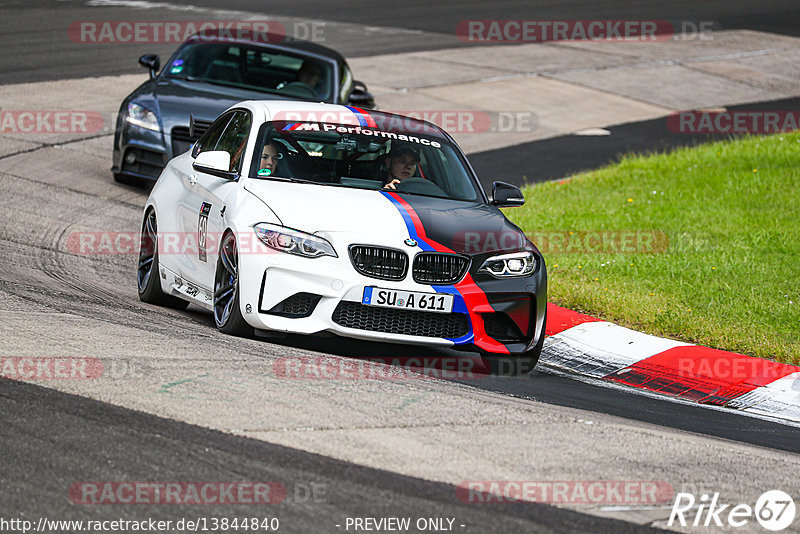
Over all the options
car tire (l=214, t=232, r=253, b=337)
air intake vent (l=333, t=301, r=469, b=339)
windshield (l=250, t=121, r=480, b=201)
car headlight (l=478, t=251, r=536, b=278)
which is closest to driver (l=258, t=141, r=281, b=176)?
windshield (l=250, t=121, r=480, b=201)

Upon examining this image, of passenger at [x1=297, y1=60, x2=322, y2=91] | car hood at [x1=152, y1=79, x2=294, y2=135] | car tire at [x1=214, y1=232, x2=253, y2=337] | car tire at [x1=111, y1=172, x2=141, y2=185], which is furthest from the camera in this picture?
passenger at [x1=297, y1=60, x2=322, y2=91]

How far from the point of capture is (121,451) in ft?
15.6

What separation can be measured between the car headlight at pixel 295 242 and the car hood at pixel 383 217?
0.05 meters

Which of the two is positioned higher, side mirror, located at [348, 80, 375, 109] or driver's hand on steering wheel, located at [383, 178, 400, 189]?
driver's hand on steering wheel, located at [383, 178, 400, 189]

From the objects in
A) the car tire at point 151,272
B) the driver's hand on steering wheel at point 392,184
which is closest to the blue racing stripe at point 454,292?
the driver's hand on steering wheel at point 392,184

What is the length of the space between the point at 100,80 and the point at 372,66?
18.5ft

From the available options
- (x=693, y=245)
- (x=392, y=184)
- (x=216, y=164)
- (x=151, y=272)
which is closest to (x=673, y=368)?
(x=392, y=184)

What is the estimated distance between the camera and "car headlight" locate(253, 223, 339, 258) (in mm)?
6961

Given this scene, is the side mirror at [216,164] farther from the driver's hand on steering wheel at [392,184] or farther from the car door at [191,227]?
the driver's hand on steering wheel at [392,184]

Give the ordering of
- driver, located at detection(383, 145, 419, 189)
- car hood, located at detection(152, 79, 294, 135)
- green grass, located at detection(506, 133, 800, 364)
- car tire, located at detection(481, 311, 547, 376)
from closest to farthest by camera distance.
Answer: car tire, located at detection(481, 311, 547, 376) < driver, located at detection(383, 145, 419, 189) < green grass, located at detection(506, 133, 800, 364) < car hood, located at detection(152, 79, 294, 135)

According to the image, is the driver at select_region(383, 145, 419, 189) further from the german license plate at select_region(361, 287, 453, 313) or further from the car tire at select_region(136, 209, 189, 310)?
the car tire at select_region(136, 209, 189, 310)

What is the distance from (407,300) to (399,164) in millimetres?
1584

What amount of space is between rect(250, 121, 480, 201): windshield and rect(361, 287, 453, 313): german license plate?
1.17m

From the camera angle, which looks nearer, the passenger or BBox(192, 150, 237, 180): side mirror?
BBox(192, 150, 237, 180): side mirror
